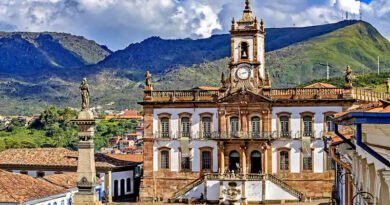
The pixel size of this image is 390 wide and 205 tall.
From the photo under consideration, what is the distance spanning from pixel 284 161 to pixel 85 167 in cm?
2808

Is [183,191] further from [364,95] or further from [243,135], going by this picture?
[364,95]

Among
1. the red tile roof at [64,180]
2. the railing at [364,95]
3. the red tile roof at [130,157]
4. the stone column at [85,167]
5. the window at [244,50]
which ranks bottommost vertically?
the red tile roof at [64,180]

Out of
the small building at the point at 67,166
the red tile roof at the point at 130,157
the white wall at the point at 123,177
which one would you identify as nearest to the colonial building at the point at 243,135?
the white wall at the point at 123,177

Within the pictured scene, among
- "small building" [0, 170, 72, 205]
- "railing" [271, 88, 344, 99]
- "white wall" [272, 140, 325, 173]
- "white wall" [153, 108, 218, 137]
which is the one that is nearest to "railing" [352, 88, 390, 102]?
"railing" [271, 88, 344, 99]

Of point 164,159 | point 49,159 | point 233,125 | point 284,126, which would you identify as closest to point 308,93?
point 284,126

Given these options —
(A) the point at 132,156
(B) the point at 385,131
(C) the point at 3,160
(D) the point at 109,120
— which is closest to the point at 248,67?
(A) the point at 132,156

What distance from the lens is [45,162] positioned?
154 feet

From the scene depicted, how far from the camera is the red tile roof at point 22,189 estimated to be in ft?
89.3

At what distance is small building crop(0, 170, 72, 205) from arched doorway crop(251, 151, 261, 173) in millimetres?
14919

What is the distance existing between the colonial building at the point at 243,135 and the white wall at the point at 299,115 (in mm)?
62

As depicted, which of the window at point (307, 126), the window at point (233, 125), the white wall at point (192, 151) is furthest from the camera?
the white wall at point (192, 151)

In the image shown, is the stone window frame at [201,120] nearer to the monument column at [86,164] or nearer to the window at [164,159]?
the window at [164,159]

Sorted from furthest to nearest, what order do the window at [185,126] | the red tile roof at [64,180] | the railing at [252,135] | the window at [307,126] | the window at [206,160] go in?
1. the window at [185,126]
2. the window at [206,160]
3. the railing at [252,135]
4. the window at [307,126]
5. the red tile roof at [64,180]

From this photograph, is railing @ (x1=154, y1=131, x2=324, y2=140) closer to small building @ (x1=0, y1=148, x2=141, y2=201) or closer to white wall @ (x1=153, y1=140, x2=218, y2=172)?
white wall @ (x1=153, y1=140, x2=218, y2=172)
